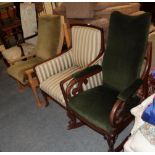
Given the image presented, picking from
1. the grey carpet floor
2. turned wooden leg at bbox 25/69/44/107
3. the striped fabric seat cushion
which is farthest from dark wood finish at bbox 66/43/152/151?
turned wooden leg at bbox 25/69/44/107

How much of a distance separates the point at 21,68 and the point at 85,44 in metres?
0.96

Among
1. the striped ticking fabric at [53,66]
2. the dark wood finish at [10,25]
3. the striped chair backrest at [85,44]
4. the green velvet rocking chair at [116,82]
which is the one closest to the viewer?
the green velvet rocking chair at [116,82]

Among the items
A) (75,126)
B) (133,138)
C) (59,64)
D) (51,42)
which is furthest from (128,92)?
(51,42)

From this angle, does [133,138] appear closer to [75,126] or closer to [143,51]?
[143,51]

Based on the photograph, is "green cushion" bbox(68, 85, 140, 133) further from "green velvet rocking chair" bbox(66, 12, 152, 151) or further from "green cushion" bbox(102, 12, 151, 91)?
"green cushion" bbox(102, 12, 151, 91)

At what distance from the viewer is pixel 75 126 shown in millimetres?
2385

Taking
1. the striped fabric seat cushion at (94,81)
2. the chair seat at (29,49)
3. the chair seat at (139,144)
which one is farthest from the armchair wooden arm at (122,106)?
the chair seat at (29,49)

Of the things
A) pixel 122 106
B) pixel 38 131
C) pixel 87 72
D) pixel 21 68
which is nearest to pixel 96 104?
pixel 122 106

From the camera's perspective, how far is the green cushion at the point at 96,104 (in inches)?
70.8

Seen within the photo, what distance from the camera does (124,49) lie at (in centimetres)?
201

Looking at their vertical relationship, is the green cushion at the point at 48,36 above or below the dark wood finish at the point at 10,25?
above

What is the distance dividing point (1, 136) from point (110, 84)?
54.4 inches

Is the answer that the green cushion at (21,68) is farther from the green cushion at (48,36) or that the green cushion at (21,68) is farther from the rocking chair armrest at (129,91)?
the rocking chair armrest at (129,91)

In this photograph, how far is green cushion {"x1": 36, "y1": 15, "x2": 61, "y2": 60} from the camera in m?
2.81
